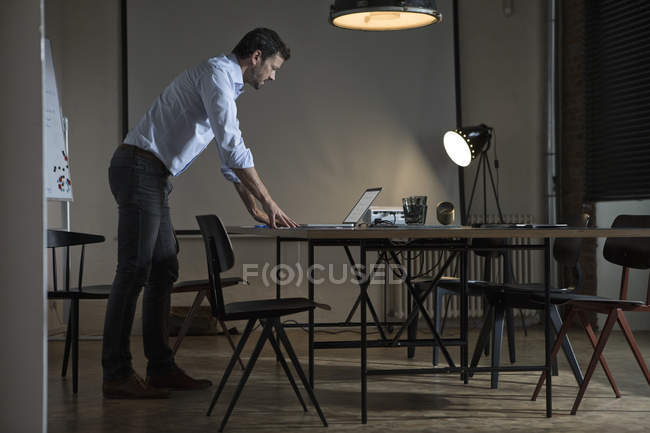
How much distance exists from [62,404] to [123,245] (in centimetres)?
72

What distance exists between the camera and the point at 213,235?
9.42ft

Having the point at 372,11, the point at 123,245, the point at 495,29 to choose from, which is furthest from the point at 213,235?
the point at 495,29

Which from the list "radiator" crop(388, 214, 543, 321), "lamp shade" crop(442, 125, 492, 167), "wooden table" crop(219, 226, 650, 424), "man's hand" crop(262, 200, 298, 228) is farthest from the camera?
"radiator" crop(388, 214, 543, 321)

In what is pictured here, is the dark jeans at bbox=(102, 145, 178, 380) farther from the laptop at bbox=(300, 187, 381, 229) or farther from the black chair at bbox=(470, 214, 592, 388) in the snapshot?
the black chair at bbox=(470, 214, 592, 388)

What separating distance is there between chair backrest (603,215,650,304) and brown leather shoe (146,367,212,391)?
1988 mm

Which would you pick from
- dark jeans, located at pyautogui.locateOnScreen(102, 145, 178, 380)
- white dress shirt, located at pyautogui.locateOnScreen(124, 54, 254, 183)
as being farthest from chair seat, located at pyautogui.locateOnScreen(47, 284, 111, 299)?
white dress shirt, located at pyautogui.locateOnScreen(124, 54, 254, 183)

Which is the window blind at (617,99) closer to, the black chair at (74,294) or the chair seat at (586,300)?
the chair seat at (586,300)

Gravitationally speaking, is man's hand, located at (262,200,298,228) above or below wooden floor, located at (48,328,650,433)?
above

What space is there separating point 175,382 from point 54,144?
6.22 ft

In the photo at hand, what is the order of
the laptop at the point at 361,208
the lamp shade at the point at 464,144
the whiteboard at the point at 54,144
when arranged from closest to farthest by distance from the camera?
the laptop at the point at 361,208 < the whiteboard at the point at 54,144 < the lamp shade at the point at 464,144

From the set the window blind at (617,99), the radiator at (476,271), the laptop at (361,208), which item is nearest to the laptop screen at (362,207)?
the laptop at (361,208)

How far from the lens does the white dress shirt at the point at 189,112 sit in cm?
326

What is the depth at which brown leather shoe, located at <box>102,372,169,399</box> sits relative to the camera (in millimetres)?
3352

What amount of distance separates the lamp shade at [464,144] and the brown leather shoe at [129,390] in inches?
99.2
